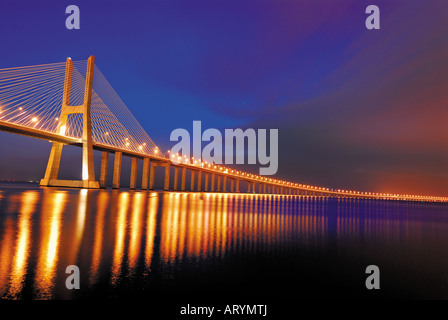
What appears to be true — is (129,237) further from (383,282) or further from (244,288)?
(383,282)

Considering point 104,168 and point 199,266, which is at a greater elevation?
point 104,168

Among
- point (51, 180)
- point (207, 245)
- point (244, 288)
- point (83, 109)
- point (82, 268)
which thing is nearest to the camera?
point (244, 288)

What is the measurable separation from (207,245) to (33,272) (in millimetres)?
4677

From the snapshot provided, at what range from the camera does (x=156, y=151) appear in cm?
8419

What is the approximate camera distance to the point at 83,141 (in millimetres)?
50906

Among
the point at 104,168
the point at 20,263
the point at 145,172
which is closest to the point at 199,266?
the point at 20,263

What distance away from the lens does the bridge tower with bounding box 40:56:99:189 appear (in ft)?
170

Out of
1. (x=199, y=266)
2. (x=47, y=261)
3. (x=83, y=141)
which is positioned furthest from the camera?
(x=83, y=141)

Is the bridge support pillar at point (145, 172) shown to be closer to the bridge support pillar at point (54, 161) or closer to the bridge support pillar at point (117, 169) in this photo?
the bridge support pillar at point (117, 169)

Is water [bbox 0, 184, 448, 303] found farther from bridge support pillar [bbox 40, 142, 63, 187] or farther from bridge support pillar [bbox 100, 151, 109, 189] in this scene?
bridge support pillar [bbox 100, 151, 109, 189]

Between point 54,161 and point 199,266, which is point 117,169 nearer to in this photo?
point 54,161

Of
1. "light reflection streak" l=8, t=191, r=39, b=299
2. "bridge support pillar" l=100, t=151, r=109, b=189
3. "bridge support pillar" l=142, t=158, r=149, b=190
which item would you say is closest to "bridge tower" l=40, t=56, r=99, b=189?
"bridge support pillar" l=100, t=151, r=109, b=189

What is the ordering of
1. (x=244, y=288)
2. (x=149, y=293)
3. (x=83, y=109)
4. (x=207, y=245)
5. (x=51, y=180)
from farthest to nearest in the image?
1. (x=51, y=180)
2. (x=83, y=109)
3. (x=207, y=245)
4. (x=244, y=288)
5. (x=149, y=293)

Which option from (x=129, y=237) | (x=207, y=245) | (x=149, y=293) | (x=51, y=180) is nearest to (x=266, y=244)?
(x=207, y=245)
